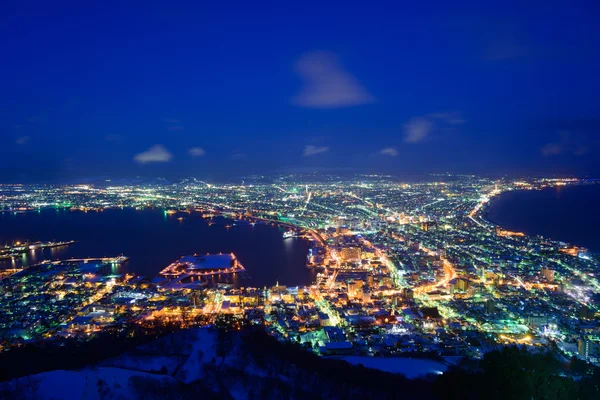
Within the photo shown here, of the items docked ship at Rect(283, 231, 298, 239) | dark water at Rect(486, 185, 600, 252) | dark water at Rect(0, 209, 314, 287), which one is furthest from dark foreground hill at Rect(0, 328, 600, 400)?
dark water at Rect(486, 185, 600, 252)

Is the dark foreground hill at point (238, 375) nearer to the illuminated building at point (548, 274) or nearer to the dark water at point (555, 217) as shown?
the illuminated building at point (548, 274)

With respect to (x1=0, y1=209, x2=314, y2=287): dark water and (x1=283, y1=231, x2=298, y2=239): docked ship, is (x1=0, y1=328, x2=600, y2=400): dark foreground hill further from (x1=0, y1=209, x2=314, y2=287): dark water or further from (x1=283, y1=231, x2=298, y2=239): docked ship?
(x1=283, y1=231, x2=298, y2=239): docked ship

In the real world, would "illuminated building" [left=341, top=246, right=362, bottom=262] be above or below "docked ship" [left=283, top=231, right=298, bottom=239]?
below

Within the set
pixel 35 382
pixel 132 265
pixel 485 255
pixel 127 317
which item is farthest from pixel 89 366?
pixel 485 255

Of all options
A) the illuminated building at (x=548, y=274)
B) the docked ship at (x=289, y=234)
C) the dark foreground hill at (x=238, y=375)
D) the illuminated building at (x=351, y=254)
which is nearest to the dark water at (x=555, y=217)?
the illuminated building at (x=548, y=274)

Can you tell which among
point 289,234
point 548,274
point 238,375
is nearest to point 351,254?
point 289,234

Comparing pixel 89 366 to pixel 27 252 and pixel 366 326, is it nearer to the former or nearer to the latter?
pixel 366 326
